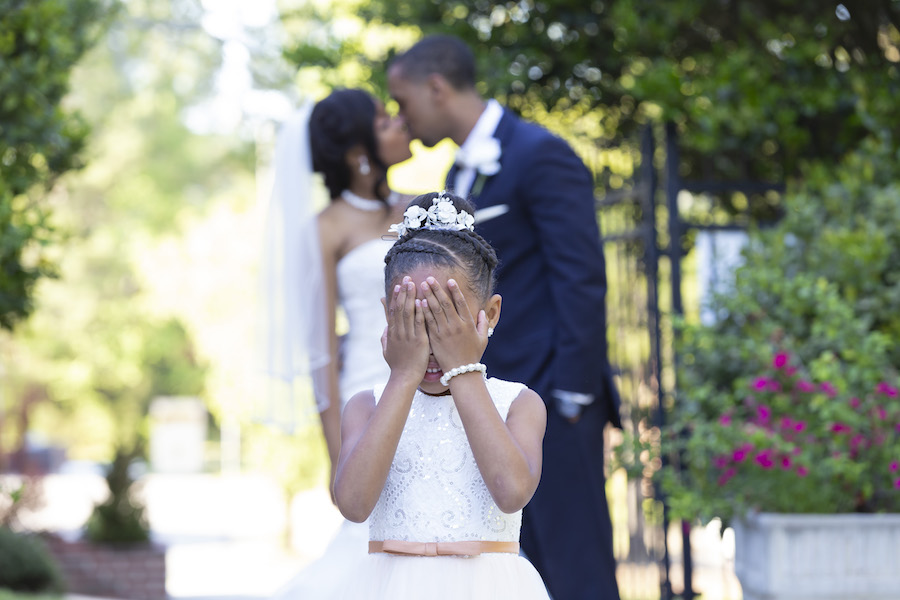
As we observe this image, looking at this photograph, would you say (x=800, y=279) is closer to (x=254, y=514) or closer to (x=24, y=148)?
(x=24, y=148)

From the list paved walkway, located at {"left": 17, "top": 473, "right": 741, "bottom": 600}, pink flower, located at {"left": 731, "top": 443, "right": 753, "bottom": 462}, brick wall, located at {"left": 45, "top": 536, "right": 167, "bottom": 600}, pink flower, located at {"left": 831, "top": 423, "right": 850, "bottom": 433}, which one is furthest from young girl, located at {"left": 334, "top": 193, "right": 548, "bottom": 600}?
brick wall, located at {"left": 45, "top": 536, "right": 167, "bottom": 600}

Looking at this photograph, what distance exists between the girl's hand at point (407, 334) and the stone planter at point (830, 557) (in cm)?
222

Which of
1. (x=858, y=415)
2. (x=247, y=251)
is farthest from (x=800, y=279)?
(x=247, y=251)

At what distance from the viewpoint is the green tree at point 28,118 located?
493 cm

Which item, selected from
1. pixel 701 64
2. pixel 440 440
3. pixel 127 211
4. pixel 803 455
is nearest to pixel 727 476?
pixel 803 455

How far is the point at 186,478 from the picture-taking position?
40.1 m

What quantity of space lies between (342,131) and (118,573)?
8337 mm

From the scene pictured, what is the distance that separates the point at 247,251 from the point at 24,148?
14.0 m

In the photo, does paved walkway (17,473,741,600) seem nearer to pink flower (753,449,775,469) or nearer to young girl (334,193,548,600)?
pink flower (753,449,775,469)

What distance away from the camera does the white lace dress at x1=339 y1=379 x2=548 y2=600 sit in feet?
7.74

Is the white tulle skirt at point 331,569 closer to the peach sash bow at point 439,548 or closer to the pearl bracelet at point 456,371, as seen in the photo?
the peach sash bow at point 439,548

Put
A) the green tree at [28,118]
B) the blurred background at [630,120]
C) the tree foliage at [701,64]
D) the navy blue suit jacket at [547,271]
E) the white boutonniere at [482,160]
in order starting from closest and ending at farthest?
the navy blue suit jacket at [547,271], the white boutonniere at [482,160], the green tree at [28,118], the blurred background at [630,120], the tree foliage at [701,64]

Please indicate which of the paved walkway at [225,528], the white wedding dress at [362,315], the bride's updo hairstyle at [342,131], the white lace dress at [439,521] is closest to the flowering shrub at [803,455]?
the white wedding dress at [362,315]

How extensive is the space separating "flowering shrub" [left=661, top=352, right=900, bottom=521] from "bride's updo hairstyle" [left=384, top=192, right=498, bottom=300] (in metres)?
2.06
